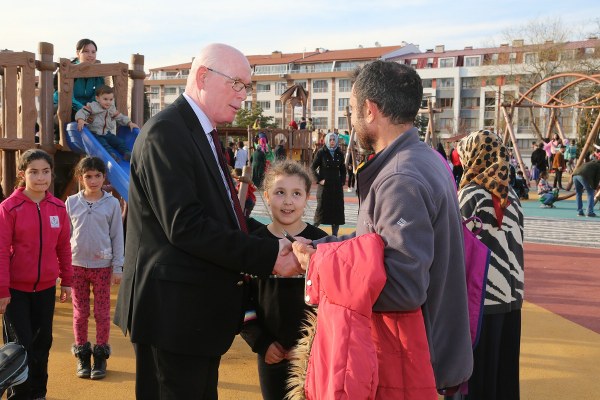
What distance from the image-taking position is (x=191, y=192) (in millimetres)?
2381

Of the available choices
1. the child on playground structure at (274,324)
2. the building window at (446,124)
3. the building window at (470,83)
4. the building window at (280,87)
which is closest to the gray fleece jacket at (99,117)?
the child on playground structure at (274,324)

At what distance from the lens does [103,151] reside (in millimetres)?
7469

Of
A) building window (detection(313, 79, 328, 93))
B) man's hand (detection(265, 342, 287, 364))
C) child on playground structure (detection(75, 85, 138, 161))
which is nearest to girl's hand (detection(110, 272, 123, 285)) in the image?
man's hand (detection(265, 342, 287, 364))

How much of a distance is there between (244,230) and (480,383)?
2.07 meters

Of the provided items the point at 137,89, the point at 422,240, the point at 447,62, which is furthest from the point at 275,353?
the point at 447,62

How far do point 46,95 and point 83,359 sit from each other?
13.8 ft

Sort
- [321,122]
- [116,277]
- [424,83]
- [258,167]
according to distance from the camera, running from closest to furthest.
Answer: [116,277] → [258,167] → [424,83] → [321,122]

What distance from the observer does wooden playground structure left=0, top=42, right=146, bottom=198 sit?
739 centimetres

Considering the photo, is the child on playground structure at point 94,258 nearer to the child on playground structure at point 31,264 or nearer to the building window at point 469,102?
the child on playground structure at point 31,264

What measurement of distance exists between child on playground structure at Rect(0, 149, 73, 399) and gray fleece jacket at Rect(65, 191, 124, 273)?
56cm

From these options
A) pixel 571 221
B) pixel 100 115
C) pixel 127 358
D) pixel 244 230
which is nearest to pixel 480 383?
pixel 244 230

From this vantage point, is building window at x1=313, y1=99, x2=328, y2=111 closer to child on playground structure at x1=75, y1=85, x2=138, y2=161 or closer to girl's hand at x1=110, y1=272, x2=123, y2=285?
child on playground structure at x1=75, y1=85, x2=138, y2=161

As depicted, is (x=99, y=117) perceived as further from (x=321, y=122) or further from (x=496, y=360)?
(x=321, y=122)

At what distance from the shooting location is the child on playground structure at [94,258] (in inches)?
188
